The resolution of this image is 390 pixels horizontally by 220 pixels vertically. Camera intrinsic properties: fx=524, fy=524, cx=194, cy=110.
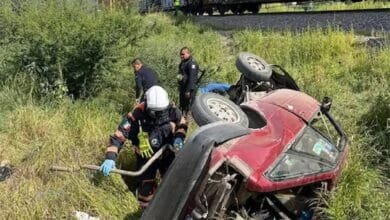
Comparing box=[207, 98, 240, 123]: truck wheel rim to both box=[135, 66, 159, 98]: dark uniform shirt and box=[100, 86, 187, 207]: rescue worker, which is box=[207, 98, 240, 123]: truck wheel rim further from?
box=[135, 66, 159, 98]: dark uniform shirt

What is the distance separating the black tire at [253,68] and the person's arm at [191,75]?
1.93m

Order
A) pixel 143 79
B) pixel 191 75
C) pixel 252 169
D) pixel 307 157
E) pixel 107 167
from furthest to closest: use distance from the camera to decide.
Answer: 1. pixel 191 75
2. pixel 143 79
3. pixel 107 167
4. pixel 307 157
5. pixel 252 169

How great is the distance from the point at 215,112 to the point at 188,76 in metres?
4.89

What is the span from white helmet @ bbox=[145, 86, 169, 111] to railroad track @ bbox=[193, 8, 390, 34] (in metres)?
8.57

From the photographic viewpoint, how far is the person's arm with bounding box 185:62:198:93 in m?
9.03

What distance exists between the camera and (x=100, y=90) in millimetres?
9570

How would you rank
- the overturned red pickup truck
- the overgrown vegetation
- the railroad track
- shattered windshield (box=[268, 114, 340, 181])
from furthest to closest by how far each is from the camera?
the railroad track < the overgrown vegetation < shattered windshield (box=[268, 114, 340, 181]) < the overturned red pickup truck

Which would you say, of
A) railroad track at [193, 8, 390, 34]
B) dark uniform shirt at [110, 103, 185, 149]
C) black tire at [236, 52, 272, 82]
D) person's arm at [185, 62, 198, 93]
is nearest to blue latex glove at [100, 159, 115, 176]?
dark uniform shirt at [110, 103, 185, 149]

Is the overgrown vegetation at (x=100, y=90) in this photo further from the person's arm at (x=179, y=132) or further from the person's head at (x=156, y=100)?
the person's head at (x=156, y=100)

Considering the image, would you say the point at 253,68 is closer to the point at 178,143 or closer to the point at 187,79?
the point at 178,143

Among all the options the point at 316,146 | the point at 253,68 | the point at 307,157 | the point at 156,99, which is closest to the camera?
the point at 307,157

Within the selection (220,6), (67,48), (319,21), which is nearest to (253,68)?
(67,48)

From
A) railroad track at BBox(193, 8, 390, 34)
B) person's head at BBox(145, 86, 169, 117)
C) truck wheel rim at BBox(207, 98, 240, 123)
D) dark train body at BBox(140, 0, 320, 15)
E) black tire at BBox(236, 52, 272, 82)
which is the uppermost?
truck wheel rim at BBox(207, 98, 240, 123)

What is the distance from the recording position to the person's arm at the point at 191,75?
9.03 meters
